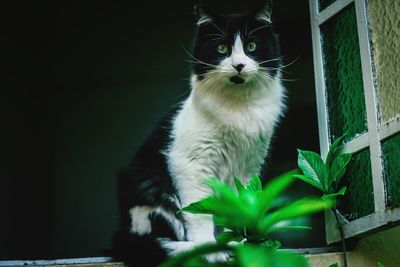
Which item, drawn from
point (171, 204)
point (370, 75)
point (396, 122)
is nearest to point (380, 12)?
point (370, 75)

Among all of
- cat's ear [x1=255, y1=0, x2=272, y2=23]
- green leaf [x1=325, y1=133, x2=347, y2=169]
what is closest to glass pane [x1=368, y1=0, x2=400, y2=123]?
green leaf [x1=325, y1=133, x2=347, y2=169]

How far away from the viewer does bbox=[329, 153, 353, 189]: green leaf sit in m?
2.39

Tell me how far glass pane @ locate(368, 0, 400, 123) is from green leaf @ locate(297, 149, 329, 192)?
30cm

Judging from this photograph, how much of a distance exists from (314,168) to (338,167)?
0.30ft

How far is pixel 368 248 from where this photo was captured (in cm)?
236

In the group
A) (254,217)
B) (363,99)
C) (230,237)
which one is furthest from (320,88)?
(254,217)

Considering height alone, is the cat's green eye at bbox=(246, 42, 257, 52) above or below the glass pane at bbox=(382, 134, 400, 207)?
above

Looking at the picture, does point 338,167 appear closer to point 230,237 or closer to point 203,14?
point 203,14

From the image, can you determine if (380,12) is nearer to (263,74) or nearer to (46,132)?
(263,74)

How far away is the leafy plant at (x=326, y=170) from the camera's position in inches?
93.9

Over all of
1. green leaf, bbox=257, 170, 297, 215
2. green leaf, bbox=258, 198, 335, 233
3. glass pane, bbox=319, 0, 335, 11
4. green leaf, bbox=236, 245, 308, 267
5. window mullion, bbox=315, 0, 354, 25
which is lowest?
green leaf, bbox=236, 245, 308, 267

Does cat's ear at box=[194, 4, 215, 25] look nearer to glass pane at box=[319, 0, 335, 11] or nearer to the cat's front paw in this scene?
glass pane at box=[319, 0, 335, 11]

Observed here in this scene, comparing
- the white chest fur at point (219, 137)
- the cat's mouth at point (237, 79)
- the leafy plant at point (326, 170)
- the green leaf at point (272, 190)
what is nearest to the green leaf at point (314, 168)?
A: the leafy plant at point (326, 170)

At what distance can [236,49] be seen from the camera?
2.52m
